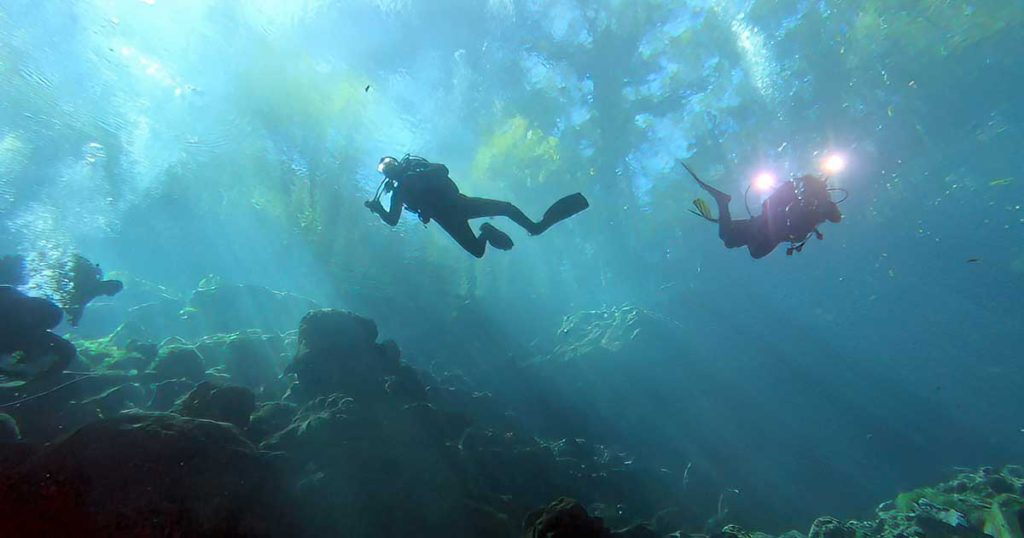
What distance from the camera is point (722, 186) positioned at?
23.7 meters

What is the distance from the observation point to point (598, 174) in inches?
938

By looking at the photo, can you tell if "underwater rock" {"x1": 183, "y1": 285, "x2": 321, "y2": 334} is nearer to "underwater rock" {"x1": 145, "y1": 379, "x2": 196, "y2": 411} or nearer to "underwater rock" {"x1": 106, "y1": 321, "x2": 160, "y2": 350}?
"underwater rock" {"x1": 106, "y1": 321, "x2": 160, "y2": 350}

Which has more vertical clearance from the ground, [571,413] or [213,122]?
[213,122]

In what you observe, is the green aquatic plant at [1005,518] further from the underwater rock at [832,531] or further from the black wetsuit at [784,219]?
the black wetsuit at [784,219]

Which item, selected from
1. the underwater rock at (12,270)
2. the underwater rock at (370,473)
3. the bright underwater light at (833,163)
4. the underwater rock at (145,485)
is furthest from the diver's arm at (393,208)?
the bright underwater light at (833,163)

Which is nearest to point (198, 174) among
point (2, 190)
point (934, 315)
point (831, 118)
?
point (2, 190)

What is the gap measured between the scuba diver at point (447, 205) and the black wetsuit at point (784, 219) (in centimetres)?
294

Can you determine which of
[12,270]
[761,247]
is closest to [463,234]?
[761,247]

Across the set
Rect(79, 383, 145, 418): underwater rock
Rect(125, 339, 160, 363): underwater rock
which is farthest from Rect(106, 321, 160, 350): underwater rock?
Rect(79, 383, 145, 418): underwater rock

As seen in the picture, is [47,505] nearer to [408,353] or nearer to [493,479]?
[493,479]

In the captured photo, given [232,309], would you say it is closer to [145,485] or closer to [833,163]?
[145,485]

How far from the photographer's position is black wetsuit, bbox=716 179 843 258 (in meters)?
7.12

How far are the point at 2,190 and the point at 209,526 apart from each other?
33.2 m

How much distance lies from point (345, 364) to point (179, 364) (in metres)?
5.73
